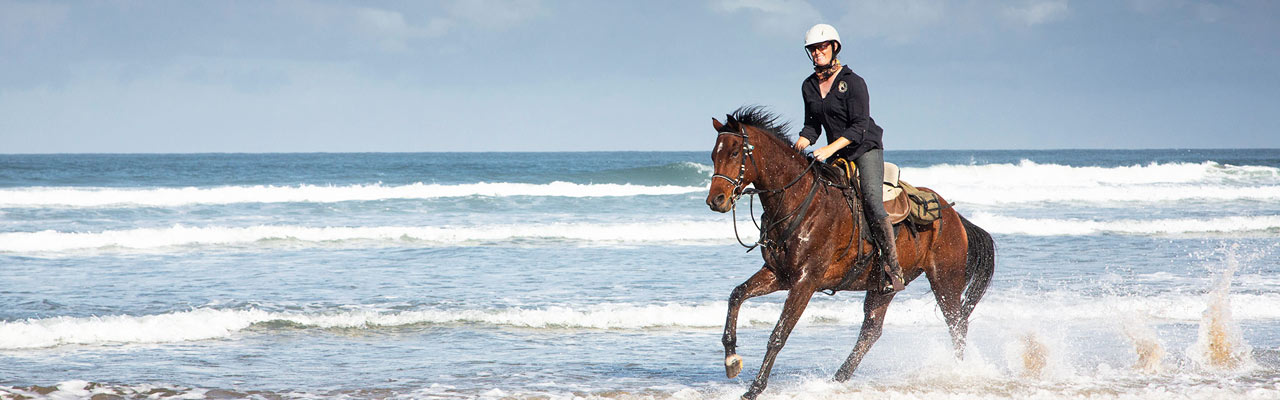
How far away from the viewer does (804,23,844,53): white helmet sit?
5.55m

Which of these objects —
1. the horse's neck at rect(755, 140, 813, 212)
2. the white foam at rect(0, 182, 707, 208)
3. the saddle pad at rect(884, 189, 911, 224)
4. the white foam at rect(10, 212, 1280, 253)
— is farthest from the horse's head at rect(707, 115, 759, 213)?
the white foam at rect(0, 182, 707, 208)

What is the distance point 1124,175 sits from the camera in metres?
42.5

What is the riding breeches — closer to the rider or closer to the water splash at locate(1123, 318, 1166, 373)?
the rider

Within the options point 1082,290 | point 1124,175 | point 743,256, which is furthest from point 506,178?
point 1082,290

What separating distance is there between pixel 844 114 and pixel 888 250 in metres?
0.93

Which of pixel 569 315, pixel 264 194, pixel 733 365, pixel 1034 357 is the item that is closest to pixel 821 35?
pixel 733 365

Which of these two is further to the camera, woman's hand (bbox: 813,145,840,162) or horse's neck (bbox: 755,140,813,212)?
woman's hand (bbox: 813,145,840,162)

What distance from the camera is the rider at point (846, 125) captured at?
5.57 meters

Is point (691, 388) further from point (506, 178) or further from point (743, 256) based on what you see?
point (506, 178)

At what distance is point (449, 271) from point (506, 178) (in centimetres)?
3291

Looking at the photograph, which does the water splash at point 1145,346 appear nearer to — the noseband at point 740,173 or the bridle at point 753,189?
the bridle at point 753,189

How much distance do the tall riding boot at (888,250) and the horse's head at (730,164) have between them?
1.06 m

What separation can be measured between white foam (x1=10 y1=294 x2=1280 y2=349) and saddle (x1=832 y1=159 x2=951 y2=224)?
2.46m

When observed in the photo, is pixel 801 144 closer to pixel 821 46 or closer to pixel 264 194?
pixel 821 46
